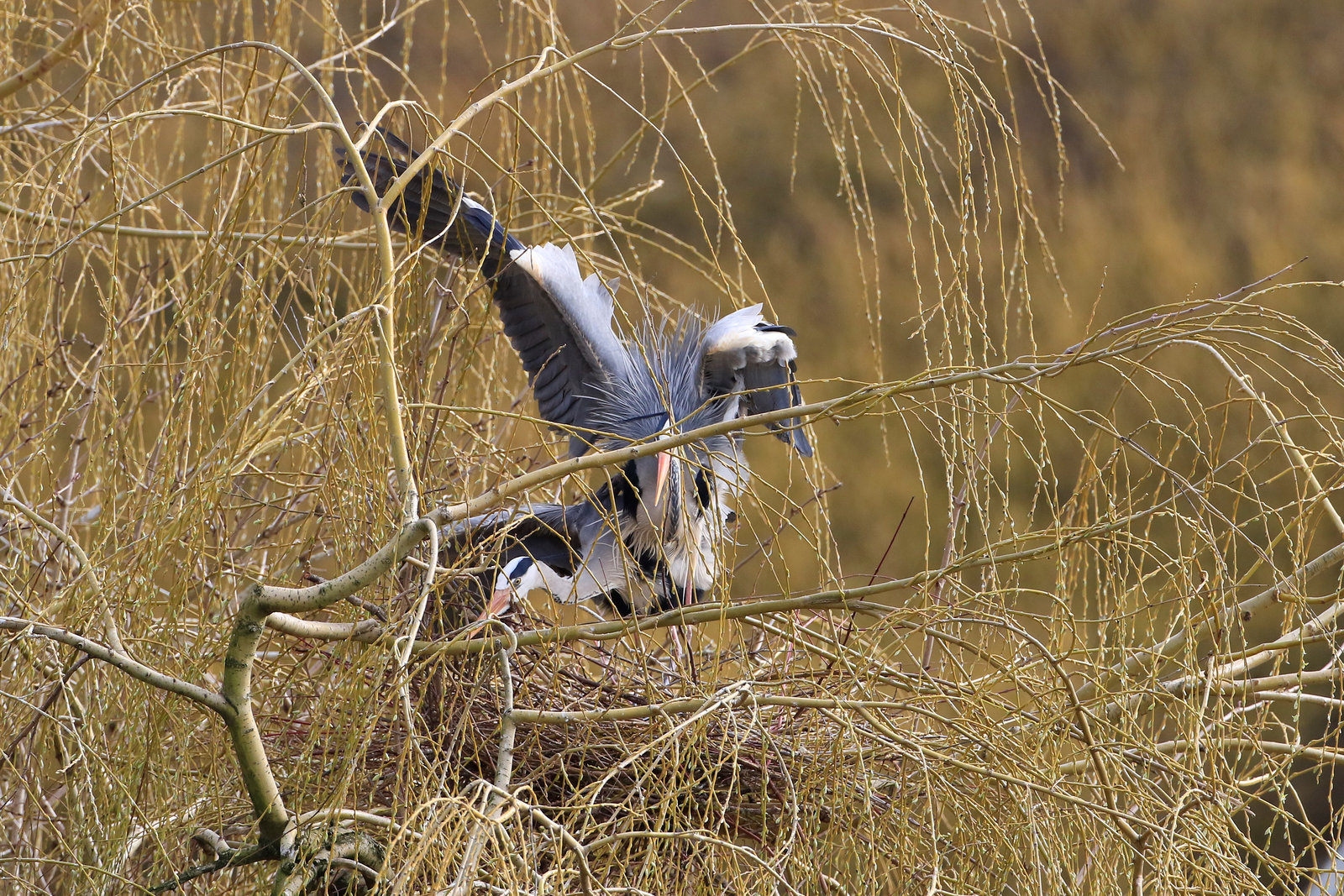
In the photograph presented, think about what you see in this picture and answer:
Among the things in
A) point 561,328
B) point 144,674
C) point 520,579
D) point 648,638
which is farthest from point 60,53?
point 561,328

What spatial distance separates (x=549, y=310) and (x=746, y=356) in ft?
0.67

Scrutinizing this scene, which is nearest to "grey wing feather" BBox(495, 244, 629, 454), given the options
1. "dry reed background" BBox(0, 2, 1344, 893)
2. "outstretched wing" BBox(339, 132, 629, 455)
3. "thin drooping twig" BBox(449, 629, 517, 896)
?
"outstretched wing" BBox(339, 132, 629, 455)

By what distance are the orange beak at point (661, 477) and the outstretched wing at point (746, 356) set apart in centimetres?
9

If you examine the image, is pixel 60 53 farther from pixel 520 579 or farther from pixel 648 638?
pixel 648 638

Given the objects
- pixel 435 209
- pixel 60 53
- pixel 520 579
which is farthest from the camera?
pixel 435 209

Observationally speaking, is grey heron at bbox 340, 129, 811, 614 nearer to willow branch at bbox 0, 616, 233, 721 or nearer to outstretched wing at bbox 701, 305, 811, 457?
outstretched wing at bbox 701, 305, 811, 457

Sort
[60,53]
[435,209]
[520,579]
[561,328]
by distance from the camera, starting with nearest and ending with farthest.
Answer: [60,53] < [520,579] < [435,209] < [561,328]

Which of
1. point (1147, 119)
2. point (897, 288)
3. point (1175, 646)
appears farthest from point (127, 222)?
point (1147, 119)

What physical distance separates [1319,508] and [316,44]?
447 centimetres

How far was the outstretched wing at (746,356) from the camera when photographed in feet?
3.91

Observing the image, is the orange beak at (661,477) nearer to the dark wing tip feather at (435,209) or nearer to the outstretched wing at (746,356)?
the outstretched wing at (746,356)

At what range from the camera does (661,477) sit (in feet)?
3.85

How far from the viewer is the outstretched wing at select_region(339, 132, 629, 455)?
44.2 inches

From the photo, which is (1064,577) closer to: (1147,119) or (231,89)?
(231,89)
